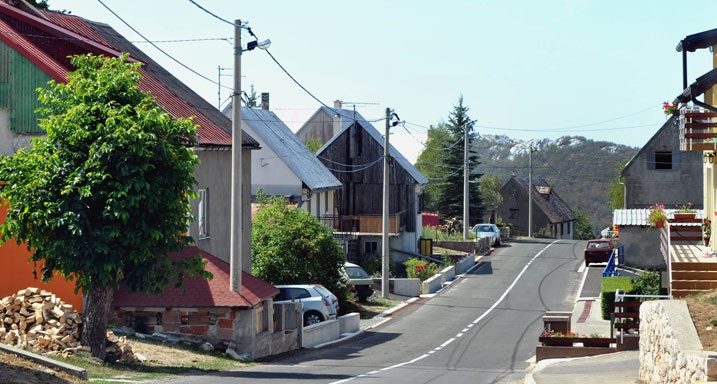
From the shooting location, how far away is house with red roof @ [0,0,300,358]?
1086 inches

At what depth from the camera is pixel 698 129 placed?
92.9 feet

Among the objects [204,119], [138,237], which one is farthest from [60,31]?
[138,237]

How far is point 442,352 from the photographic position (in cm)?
3145

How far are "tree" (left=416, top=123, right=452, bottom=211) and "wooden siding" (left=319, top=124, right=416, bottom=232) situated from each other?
68.5ft

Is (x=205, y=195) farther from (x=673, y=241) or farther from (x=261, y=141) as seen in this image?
(x=261, y=141)

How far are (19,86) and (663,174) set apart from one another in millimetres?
50534

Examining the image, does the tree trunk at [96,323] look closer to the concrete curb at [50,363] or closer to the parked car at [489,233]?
the concrete curb at [50,363]

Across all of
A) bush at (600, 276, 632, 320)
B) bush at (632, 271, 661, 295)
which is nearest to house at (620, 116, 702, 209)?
bush at (600, 276, 632, 320)

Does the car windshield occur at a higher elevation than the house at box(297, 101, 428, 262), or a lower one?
lower

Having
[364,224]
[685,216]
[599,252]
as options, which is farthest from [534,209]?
[685,216]

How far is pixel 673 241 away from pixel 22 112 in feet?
61.5

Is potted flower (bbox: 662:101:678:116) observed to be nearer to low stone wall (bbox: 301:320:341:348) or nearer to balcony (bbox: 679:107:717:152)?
balcony (bbox: 679:107:717:152)

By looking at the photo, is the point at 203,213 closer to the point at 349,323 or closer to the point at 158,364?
the point at 349,323

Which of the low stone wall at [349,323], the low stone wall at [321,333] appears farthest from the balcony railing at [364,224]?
the low stone wall at [321,333]
